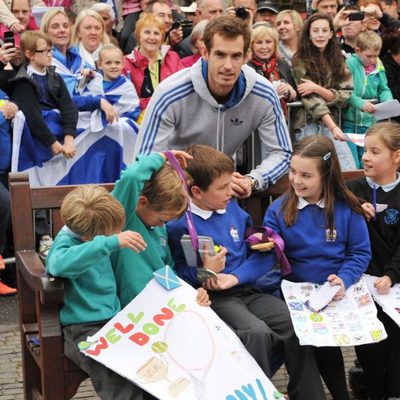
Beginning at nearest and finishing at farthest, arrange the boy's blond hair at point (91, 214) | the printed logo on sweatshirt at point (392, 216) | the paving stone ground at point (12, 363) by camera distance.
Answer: the boy's blond hair at point (91, 214) < the printed logo on sweatshirt at point (392, 216) < the paving stone ground at point (12, 363)

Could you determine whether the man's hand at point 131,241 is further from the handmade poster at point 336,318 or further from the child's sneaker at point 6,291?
the child's sneaker at point 6,291

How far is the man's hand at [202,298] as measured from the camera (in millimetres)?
4629

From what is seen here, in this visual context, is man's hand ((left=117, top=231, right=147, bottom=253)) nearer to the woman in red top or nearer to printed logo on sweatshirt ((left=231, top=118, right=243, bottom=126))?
printed logo on sweatshirt ((left=231, top=118, right=243, bottom=126))

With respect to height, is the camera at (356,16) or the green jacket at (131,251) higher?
the camera at (356,16)

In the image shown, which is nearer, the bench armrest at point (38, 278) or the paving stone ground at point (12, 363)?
the bench armrest at point (38, 278)

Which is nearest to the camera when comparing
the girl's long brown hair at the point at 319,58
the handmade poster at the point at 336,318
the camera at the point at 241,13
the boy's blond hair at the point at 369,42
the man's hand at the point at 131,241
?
the man's hand at the point at 131,241

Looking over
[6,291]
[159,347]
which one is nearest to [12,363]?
[6,291]

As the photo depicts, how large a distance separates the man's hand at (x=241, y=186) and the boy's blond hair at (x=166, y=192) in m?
0.68

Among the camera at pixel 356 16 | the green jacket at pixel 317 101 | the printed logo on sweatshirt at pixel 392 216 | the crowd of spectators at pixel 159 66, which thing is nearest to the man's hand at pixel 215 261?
the printed logo on sweatshirt at pixel 392 216

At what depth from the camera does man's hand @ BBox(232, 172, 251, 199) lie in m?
5.33

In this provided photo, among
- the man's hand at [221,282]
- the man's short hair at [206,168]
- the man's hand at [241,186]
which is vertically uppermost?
the man's short hair at [206,168]

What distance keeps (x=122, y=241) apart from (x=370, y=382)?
176 centimetres

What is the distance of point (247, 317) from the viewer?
15.7 ft

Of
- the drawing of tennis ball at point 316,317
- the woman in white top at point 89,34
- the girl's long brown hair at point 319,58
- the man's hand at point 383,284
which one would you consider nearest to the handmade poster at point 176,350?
the drawing of tennis ball at point 316,317
